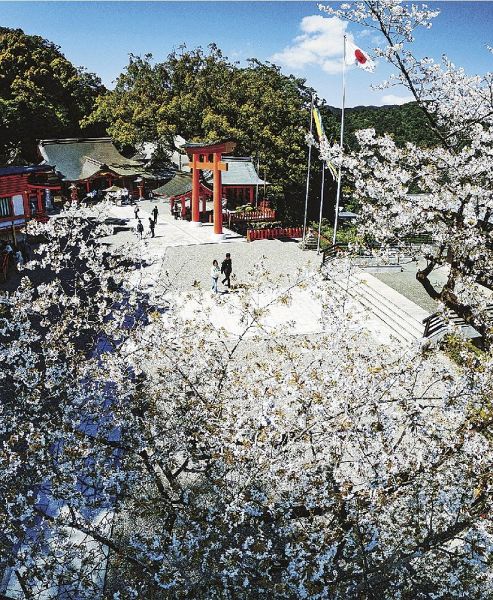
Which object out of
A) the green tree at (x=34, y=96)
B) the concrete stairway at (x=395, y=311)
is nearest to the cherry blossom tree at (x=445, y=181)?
the concrete stairway at (x=395, y=311)

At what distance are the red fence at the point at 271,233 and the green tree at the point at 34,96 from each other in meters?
23.4

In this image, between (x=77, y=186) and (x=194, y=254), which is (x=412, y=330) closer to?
(x=194, y=254)

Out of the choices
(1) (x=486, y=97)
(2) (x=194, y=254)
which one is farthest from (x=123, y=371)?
(2) (x=194, y=254)

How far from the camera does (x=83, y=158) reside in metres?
41.4

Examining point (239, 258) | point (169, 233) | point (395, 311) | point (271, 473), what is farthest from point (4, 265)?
point (271, 473)

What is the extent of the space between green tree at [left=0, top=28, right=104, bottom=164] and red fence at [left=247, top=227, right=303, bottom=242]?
23431mm

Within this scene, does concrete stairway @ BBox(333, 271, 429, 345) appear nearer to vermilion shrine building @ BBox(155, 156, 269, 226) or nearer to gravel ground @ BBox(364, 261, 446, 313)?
gravel ground @ BBox(364, 261, 446, 313)

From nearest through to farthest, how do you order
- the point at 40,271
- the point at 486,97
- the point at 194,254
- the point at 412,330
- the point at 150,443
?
the point at 150,443 < the point at 486,97 < the point at 412,330 < the point at 40,271 < the point at 194,254

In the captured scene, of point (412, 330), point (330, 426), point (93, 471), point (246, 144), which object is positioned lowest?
point (412, 330)

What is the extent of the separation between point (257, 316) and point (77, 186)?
35.6 metres

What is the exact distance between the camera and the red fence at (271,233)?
3000 centimetres

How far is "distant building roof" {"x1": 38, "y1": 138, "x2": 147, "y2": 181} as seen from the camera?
129 feet

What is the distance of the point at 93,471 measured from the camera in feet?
20.7

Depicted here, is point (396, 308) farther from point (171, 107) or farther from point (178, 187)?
point (171, 107)
